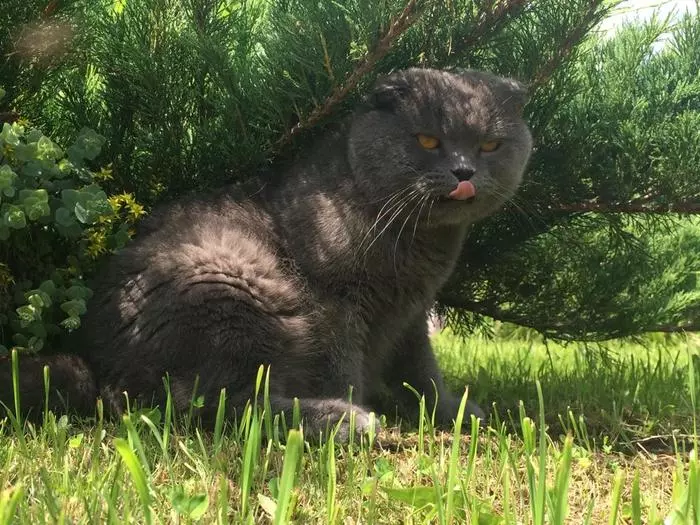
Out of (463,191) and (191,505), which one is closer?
(191,505)

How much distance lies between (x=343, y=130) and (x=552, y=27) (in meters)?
0.70

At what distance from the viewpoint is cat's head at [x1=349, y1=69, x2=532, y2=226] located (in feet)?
6.91

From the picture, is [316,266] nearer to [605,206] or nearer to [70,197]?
[70,197]

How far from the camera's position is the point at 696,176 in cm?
221

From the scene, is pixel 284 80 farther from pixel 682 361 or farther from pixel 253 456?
pixel 682 361

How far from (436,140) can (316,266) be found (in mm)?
510

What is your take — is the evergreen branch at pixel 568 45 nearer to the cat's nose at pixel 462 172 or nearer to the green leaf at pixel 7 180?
the cat's nose at pixel 462 172

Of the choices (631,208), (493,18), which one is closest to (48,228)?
(493,18)

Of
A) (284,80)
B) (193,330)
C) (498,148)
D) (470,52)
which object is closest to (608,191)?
(498,148)

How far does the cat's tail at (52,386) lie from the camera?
1786 millimetres

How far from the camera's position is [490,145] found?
85.9 inches

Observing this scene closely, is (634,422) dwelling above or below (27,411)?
above

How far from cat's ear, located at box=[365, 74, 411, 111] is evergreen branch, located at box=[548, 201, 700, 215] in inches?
26.7

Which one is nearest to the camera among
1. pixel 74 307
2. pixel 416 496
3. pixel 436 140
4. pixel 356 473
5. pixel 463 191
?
pixel 416 496
